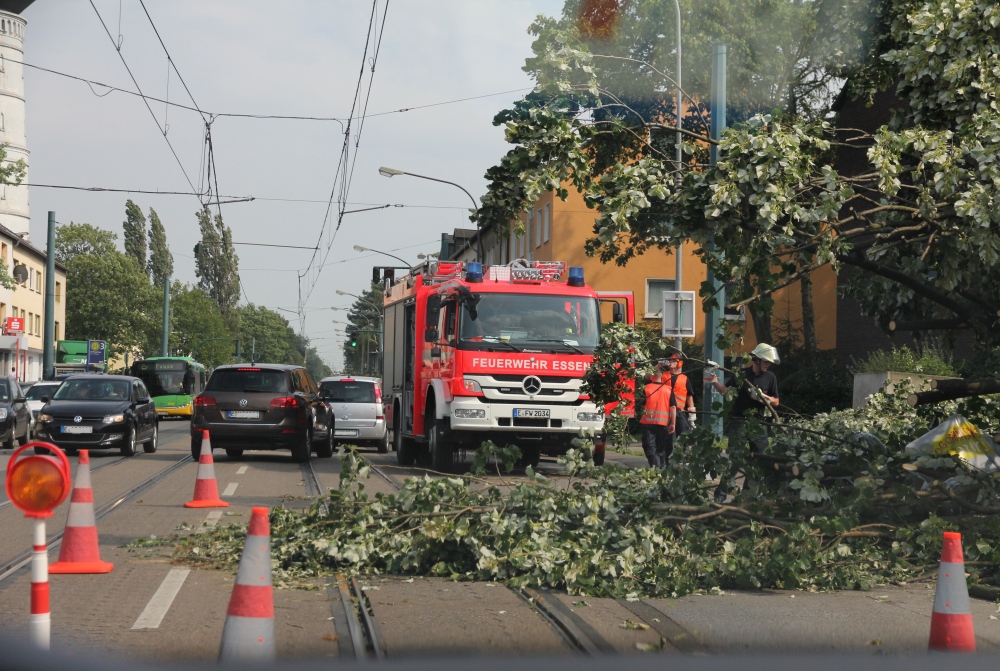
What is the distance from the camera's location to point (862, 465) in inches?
380

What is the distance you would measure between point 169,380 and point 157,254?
72.0 m

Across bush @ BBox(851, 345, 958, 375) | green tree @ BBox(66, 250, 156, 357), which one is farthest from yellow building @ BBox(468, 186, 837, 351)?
green tree @ BBox(66, 250, 156, 357)

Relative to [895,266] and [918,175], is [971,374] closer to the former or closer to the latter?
[895,266]

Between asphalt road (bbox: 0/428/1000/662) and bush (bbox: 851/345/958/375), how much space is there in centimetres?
1700


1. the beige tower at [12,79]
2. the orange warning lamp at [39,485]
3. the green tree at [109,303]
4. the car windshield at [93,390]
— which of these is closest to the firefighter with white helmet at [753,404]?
the orange warning lamp at [39,485]

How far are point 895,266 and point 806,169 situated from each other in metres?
2.81

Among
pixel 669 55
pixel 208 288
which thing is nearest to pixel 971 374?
pixel 669 55

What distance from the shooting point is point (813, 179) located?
9.80m

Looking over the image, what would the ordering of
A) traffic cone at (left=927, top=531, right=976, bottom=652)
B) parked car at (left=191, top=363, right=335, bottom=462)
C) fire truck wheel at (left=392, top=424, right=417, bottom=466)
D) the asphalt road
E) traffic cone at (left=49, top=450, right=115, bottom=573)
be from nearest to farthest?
traffic cone at (left=927, top=531, right=976, bottom=652), the asphalt road, traffic cone at (left=49, top=450, right=115, bottom=573), parked car at (left=191, top=363, right=335, bottom=462), fire truck wheel at (left=392, top=424, right=417, bottom=466)

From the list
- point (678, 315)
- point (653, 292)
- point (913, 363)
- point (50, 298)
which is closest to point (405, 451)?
point (678, 315)

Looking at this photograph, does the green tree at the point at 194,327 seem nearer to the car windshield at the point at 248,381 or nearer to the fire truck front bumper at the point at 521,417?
the car windshield at the point at 248,381

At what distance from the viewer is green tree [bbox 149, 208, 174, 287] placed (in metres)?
119

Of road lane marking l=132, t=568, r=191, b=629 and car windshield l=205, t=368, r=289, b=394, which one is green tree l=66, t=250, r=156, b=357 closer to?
car windshield l=205, t=368, r=289, b=394

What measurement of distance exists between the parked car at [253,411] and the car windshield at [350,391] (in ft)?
16.0
